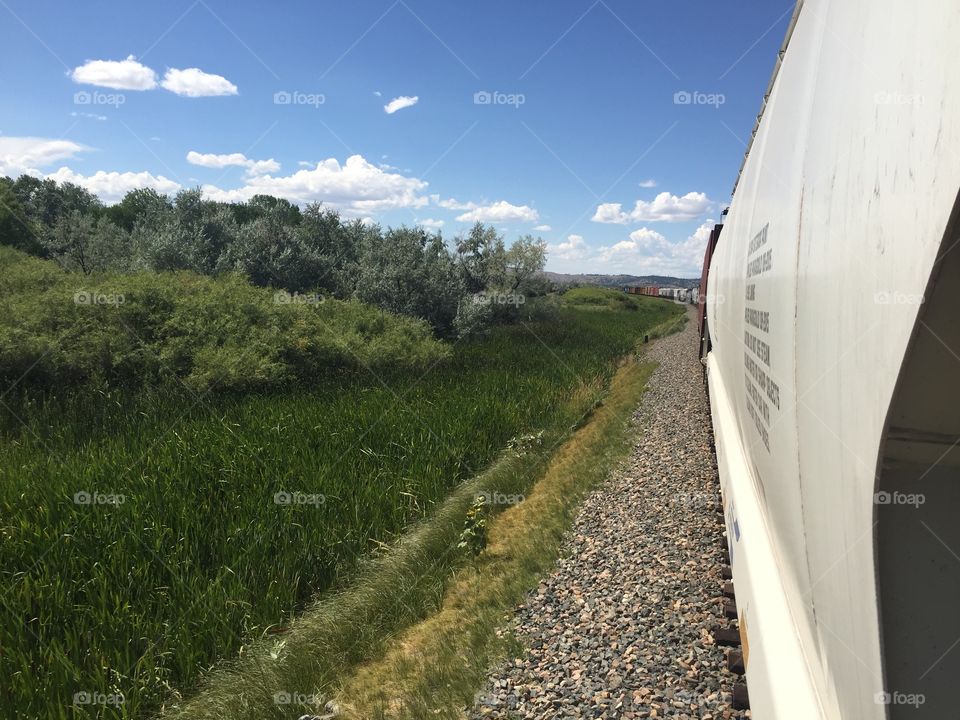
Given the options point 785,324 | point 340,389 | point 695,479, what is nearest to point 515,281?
point 340,389

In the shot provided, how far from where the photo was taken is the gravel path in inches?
135

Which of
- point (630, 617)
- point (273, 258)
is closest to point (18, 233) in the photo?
point (273, 258)

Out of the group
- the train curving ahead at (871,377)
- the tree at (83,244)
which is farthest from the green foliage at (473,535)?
the tree at (83,244)

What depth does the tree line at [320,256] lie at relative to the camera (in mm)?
21125

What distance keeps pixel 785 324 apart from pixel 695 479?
539cm

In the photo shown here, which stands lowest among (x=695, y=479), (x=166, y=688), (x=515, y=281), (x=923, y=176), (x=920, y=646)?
(x=166, y=688)

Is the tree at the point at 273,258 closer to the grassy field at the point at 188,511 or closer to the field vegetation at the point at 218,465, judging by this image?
the field vegetation at the point at 218,465

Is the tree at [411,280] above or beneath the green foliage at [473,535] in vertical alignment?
above

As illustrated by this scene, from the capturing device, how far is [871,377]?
1.15 m

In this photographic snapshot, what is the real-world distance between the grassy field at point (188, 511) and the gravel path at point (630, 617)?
6.92 ft

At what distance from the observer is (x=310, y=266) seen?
76.0 ft

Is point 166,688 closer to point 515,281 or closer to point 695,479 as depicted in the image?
point 695,479

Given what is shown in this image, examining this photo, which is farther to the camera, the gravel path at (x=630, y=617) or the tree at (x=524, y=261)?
the tree at (x=524, y=261)

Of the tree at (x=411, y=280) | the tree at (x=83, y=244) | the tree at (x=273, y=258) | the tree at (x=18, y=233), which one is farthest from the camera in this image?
the tree at (x=18, y=233)
